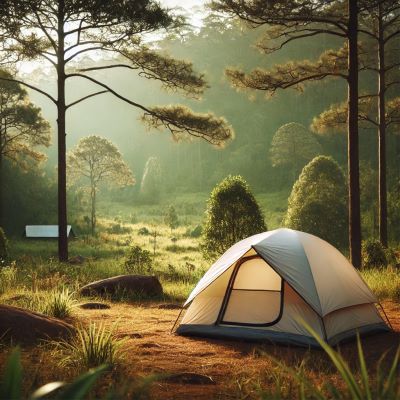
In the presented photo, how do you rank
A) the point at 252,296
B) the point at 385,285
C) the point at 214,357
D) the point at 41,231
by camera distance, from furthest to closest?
the point at 41,231 → the point at 385,285 → the point at 252,296 → the point at 214,357

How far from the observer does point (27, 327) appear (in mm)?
7039

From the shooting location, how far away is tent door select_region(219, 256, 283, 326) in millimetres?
8172

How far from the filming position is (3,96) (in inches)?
1036

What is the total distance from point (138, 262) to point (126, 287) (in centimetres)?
422

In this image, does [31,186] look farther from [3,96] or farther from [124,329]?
[124,329]

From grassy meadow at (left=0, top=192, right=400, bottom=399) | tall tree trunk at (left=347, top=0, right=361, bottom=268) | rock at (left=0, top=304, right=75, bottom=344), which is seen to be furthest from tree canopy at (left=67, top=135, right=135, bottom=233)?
rock at (left=0, top=304, right=75, bottom=344)

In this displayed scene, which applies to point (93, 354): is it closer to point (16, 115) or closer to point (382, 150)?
point (382, 150)

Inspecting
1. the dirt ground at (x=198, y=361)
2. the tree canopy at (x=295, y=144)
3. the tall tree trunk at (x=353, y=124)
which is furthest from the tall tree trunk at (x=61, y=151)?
the tree canopy at (x=295, y=144)

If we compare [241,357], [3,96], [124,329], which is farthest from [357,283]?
[3,96]

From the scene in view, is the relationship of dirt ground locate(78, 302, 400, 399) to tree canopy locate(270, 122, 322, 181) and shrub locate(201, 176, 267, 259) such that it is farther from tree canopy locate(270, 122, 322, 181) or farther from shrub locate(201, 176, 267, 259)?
tree canopy locate(270, 122, 322, 181)

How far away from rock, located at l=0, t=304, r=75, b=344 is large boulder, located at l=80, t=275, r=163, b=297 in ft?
14.3

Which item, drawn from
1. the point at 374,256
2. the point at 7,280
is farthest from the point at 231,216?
the point at 7,280

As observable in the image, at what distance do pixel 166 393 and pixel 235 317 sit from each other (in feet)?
10.7

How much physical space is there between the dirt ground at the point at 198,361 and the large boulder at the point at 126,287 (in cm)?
225
